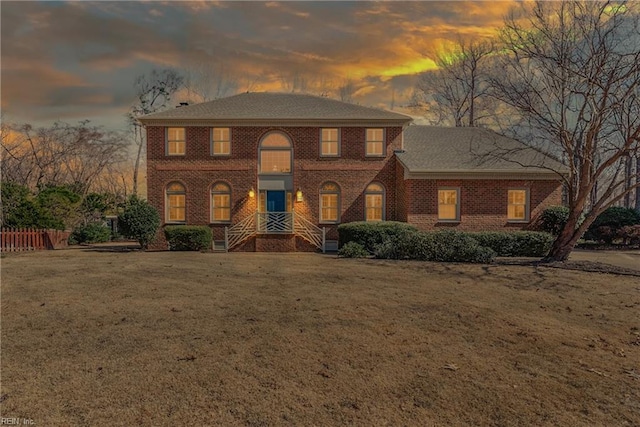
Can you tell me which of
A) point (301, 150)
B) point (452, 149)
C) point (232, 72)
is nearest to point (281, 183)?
point (301, 150)

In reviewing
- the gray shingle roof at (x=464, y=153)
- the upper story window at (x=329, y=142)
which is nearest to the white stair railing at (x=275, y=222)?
the upper story window at (x=329, y=142)

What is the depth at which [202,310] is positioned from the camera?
24.9 ft

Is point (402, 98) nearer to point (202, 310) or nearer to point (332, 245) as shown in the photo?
point (332, 245)

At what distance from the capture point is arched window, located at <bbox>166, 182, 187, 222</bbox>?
21.7 m

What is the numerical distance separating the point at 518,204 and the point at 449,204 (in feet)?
11.5

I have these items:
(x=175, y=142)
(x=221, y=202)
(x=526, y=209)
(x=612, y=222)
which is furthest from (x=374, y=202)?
(x=612, y=222)

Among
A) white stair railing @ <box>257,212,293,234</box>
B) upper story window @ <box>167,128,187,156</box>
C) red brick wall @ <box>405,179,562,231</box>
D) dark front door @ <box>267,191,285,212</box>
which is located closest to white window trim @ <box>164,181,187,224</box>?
upper story window @ <box>167,128,187,156</box>

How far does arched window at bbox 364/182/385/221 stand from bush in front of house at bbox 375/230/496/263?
703cm

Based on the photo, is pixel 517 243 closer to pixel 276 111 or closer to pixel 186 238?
pixel 276 111

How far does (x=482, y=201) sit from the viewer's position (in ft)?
67.9

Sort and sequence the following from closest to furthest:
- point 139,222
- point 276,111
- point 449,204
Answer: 1. point 139,222
2. point 449,204
3. point 276,111

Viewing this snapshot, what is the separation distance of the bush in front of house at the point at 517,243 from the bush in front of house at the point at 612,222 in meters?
7.37

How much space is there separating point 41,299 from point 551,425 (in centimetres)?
883

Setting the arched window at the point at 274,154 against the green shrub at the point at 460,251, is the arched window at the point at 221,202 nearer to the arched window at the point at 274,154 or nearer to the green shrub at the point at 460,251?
the arched window at the point at 274,154
